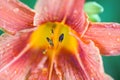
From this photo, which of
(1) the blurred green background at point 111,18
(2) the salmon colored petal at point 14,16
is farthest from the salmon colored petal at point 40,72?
(1) the blurred green background at point 111,18

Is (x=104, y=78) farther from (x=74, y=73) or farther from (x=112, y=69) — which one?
(x=112, y=69)

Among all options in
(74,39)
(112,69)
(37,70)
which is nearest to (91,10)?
(74,39)

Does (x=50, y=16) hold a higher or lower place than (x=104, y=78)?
higher

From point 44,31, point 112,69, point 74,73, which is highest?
point 44,31

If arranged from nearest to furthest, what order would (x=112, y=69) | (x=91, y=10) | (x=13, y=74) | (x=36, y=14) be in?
(x=36, y=14), (x=13, y=74), (x=91, y=10), (x=112, y=69)

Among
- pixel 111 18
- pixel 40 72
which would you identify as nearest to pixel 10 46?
pixel 40 72

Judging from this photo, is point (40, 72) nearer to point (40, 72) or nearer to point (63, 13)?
point (40, 72)

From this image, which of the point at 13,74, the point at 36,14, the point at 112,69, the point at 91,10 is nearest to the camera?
the point at 36,14

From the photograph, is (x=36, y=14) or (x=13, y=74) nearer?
(x=36, y=14)
